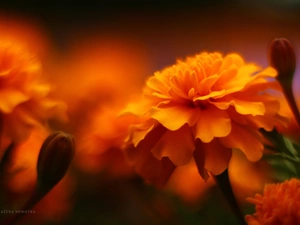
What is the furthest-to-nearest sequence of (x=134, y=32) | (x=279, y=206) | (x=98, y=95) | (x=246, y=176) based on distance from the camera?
1. (x=134, y=32)
2. (x=98, y=95)
3. (x=246, y=176)
4. (x=279, y=206)

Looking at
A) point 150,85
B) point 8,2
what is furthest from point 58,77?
point 150,85

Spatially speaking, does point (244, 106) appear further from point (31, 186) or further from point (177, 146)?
point (31, 186)

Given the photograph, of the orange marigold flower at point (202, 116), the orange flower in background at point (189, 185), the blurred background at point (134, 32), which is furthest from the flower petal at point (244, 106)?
the blurred background at point (134, 32)

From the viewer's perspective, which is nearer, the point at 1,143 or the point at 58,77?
the point at 1,143

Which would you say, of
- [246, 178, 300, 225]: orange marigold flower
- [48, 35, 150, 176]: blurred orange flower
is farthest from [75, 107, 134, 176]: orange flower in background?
[246, 178, 300, 225]: orange marigold flower

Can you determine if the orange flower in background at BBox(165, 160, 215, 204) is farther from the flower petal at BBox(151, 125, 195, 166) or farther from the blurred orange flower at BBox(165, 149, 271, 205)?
the flower petal at BBox(151, 125, 195, 166)

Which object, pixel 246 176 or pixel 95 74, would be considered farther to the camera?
pixel 95 74

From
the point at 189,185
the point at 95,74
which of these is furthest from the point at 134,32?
the point at 189,185

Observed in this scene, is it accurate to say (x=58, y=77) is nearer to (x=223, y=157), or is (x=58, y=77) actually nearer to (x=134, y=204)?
(x=134, y=204)
